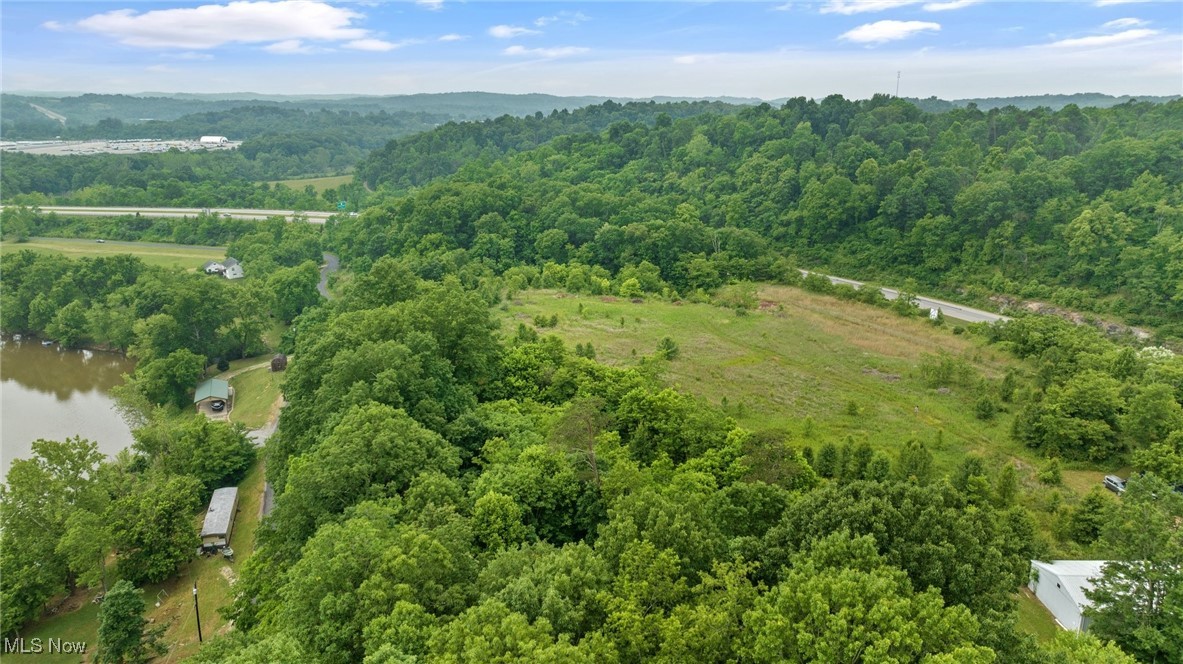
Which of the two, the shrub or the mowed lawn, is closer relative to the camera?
the mowed lawn

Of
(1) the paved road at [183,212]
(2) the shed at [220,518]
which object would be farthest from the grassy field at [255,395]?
(1) the paved road at [183,212]

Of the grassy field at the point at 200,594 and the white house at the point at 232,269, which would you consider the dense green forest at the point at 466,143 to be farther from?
the grassy field at the point at 200,594

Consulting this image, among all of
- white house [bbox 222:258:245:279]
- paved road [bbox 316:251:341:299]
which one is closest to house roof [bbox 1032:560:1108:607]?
paved road [bbox 316:251:341:299]

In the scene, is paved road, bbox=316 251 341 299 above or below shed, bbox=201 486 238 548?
above

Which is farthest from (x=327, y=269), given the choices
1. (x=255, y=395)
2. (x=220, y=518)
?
(x=220, y=518)

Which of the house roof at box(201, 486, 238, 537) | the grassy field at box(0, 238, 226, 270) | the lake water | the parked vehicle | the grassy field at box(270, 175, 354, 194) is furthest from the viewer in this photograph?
the grassy field at box(270, 175, 354, 194)

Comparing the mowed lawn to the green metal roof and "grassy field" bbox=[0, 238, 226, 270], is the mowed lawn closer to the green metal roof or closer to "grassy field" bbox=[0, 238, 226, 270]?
the green metal roof
